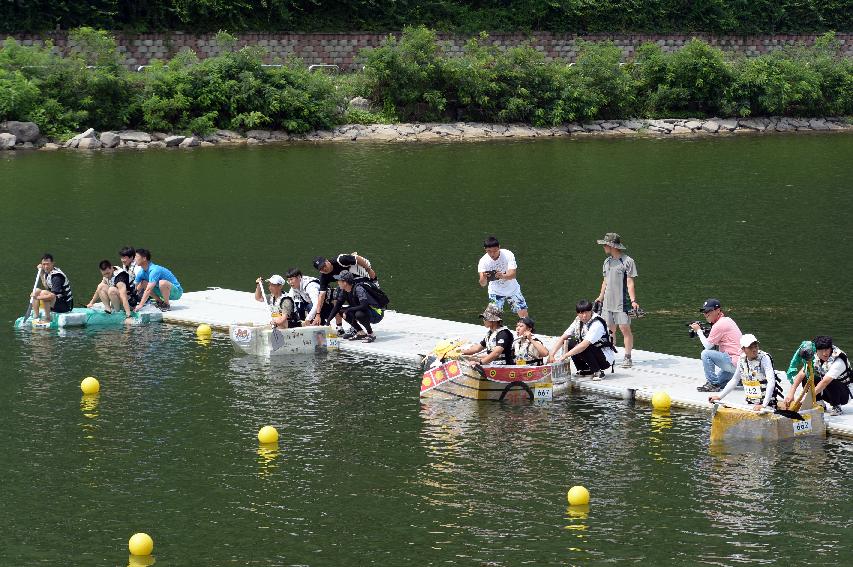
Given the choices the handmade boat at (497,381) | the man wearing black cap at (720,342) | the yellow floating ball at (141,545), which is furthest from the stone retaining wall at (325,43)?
the yellow floating ball at (141,545)

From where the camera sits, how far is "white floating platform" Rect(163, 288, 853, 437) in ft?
75.8

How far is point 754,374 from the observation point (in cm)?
2136

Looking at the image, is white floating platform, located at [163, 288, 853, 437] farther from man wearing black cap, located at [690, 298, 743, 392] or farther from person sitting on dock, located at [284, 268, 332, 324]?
person sitting on dock, located at [284, 268, 332, 324]

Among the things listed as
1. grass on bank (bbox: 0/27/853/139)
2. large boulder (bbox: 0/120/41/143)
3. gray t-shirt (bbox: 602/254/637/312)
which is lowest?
gray t-shirt (bbox: 602/254/637/312)

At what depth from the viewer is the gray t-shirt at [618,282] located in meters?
24.3

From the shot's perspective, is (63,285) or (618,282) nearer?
(618,282)

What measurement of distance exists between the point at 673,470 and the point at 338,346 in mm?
9280

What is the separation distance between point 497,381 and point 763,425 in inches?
188

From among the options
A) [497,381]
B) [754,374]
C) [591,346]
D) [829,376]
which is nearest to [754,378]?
[754,374]

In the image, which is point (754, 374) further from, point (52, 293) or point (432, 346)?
point (52, 293)

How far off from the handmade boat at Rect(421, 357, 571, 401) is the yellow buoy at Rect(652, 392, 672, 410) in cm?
184

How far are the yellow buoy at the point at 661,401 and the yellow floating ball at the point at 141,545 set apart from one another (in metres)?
9.30

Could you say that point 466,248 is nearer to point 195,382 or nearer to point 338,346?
point 338,346

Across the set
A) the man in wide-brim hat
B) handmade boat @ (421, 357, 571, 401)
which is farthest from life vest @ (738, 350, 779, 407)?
handmade boat @ (421, 357, 571, 401)
